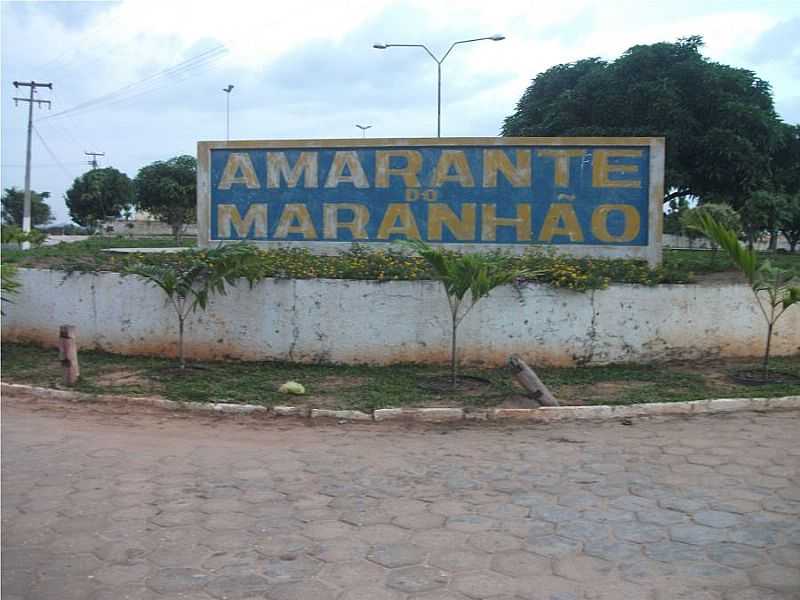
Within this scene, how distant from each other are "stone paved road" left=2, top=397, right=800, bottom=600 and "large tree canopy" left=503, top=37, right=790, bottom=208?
19449 mm

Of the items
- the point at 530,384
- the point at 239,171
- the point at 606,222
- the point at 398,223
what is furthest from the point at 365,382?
the point at 239,171

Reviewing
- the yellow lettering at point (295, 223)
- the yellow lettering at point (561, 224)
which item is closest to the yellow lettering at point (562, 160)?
the yellow lettering at point (561, 224)

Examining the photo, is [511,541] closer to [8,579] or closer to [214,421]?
[8,579]

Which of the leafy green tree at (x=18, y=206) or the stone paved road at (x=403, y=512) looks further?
the leafy green tree at (x=18, y=206)

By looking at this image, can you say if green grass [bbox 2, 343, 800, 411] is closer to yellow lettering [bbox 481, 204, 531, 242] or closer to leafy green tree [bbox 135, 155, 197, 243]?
yellow lettering [bbox 481, 204, 531, 242]

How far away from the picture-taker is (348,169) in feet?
37.7

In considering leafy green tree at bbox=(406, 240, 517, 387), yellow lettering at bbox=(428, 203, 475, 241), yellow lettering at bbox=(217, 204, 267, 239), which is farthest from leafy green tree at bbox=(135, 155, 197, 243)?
leafy green tree at bbox=(406, 240, 517, 387)

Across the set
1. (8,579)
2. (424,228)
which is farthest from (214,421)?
(424,228)

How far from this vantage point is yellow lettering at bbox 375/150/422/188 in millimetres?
11266

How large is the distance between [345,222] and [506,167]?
2.70m

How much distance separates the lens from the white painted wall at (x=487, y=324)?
916 centimetres

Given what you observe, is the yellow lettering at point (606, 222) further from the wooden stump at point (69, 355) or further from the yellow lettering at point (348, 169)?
the wooden stump at point (69, 355)

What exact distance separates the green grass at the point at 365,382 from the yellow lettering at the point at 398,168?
11.3 feet

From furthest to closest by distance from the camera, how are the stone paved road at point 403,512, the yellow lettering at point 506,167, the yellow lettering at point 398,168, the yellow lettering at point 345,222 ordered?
the yellow lettering at point 345,222
the yellow lettering at point 398,168
the yellow lettering at point 506,167
the stone paved road at point 403,512
